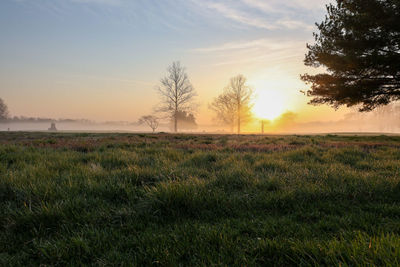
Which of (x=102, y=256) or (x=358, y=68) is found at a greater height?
(x=358, y=68)

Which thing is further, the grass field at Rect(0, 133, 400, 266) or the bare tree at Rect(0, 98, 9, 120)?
the bare tree at Rect(0, 98, 9, 120)

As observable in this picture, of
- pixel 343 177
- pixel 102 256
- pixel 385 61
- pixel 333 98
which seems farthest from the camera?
pixel 333 98

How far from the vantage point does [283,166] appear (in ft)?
15.3

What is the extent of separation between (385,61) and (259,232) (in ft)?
51.0

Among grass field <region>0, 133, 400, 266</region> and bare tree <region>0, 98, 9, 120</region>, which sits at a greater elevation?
bare tree <region>0, 98, 9, 120</region>

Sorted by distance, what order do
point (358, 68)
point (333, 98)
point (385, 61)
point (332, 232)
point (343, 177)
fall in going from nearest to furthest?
point (332, 232) → point (343, 177) → point (385, 61) → point (358, 68) → point (333, 98)

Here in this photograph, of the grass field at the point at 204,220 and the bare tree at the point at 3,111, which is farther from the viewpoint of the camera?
the bare tree at the point at 3,111

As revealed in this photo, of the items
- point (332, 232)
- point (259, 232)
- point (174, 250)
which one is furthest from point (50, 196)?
point (332, 232)

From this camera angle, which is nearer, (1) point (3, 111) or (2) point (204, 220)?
(2) point (204, 220)

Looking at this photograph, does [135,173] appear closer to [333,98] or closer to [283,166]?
[283,166]

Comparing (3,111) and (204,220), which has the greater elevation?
(3,111)

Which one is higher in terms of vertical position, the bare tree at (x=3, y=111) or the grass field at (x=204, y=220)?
the bare tree at (x=3, y=111)

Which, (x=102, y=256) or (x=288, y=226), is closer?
(x=102, y=256)

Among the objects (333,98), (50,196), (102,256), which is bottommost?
(102,256)
